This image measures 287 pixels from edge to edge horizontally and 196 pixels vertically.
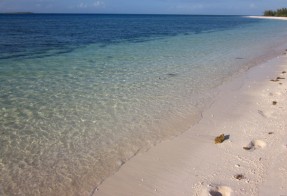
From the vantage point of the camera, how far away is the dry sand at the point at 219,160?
15.6 feet

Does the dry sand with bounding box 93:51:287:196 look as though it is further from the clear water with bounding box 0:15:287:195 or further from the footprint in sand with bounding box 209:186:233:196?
the clear water with bounding box 0:15:287:195

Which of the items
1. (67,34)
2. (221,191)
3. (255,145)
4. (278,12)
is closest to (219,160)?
(221,191)

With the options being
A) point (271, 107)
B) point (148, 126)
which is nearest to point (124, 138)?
point (148, 126)

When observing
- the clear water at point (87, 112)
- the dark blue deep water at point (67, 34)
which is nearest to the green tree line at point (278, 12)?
the dark blue deep water at point (67, 34)

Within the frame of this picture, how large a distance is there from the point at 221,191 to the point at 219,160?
0.99 meters

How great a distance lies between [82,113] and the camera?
7.99 metres

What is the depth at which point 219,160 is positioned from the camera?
5.55 meters

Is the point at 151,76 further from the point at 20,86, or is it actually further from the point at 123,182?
the point at 123,182

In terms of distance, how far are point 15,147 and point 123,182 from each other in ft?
9.12

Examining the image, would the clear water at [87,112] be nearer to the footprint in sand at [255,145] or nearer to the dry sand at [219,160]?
the dry sand at [219,160]

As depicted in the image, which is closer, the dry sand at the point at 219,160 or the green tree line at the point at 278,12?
Answer: the dry sand at the point at 219,160

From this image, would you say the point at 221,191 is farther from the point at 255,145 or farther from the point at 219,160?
the point at 255,145

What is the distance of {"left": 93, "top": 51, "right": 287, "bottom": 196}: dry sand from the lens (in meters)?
4.77

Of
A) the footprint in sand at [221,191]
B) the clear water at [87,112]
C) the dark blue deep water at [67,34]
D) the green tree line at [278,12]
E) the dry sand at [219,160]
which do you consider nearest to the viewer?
the footprint in sand at [221,191]
